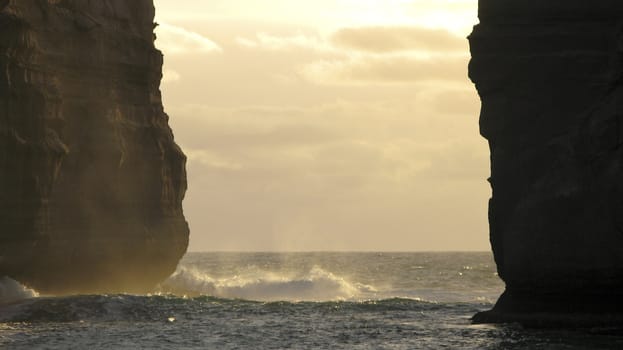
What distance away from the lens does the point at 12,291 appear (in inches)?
1832

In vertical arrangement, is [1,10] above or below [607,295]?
above

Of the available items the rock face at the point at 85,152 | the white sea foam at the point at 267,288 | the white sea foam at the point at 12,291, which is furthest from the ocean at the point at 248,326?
the white sea foam at the point at 267,288

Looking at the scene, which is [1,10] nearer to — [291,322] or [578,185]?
[291,322]

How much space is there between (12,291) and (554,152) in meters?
23.0

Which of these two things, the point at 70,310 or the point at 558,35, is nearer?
the point at 558,35

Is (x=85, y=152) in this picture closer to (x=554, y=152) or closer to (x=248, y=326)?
(x=248, y=326)

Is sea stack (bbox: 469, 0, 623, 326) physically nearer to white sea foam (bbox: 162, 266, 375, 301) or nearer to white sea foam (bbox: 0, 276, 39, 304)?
white sea foam (bbox: 0, 276, 39, 304)

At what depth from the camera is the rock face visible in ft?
155

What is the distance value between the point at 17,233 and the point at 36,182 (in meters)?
2.29

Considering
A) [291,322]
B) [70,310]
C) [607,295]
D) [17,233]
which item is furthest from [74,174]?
[607,295]

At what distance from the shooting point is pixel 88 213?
5188 cm

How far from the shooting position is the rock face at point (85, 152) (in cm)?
4709

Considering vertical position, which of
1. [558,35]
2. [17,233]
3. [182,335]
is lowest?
[182,335]

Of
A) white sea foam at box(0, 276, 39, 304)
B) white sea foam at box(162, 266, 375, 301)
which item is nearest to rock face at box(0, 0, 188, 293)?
white sea foam at box(0, 276, 39, 304)
